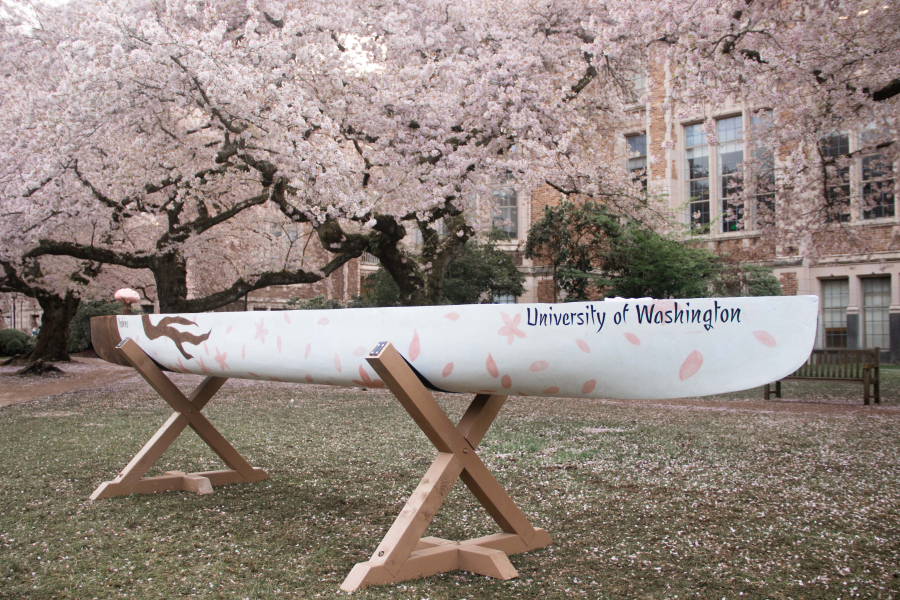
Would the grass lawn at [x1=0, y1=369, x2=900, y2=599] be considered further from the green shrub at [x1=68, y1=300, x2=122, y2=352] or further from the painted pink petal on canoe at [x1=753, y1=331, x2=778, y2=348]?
the green shrub at [x1=68, y1=300, x2=122, y2=352]

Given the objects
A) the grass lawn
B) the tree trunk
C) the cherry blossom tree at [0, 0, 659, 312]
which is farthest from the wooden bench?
the tree trunk

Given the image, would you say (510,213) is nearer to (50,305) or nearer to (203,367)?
(50,305)

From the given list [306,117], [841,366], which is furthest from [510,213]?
[841,366]

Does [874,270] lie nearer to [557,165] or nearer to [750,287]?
[750,287]

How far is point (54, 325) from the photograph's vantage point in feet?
61.6

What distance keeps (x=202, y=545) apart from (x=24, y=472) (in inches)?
96.7

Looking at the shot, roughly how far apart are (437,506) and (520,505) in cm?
→ 127

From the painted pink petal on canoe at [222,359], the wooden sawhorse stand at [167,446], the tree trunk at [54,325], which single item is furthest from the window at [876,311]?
the tree trunk at [54,325]

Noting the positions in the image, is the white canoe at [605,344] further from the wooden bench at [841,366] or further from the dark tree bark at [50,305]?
the dark tree bark at [50,305]

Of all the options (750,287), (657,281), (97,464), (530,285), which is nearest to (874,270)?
(750,287)

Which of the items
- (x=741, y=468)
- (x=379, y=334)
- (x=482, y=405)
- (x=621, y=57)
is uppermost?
(x=621, y=57)

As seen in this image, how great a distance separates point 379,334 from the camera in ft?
8.57

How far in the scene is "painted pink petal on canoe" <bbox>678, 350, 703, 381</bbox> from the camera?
87.4 inches

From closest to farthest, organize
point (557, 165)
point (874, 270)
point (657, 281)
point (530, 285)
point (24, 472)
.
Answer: point (24, 472) → point (557, 165) → point (657, 281) → point (874, 270) → point (530, 285)
